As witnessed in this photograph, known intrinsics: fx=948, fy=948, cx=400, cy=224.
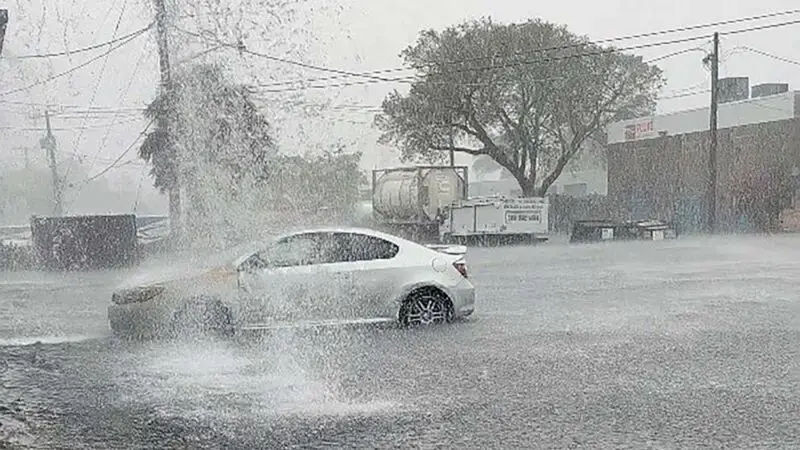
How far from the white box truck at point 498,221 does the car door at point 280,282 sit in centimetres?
2514

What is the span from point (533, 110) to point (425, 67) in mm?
5985

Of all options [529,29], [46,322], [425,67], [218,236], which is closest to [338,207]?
[218,236]

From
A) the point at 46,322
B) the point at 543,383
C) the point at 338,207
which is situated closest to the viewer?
the point at 543,383

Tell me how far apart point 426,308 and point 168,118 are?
210 inches

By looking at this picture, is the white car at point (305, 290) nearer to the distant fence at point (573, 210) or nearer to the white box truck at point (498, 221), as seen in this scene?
the white box truck at point (498, 221)

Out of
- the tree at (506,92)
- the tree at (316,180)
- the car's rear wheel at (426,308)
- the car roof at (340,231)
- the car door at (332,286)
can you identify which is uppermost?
the tree at (506,92)

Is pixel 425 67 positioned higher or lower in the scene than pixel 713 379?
higher

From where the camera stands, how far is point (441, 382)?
331 inches

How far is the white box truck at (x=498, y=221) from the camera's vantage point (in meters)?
36.1

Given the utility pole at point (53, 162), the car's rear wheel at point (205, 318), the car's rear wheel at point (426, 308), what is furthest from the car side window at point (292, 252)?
the utility pole at point (53, 162)

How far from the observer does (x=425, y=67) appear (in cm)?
4231

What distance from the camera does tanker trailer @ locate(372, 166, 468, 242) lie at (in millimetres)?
38406

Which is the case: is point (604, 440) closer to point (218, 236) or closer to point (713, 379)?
point (713, 379)

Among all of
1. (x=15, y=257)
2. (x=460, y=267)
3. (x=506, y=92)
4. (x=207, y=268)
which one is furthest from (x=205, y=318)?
(x=506, y=92)
